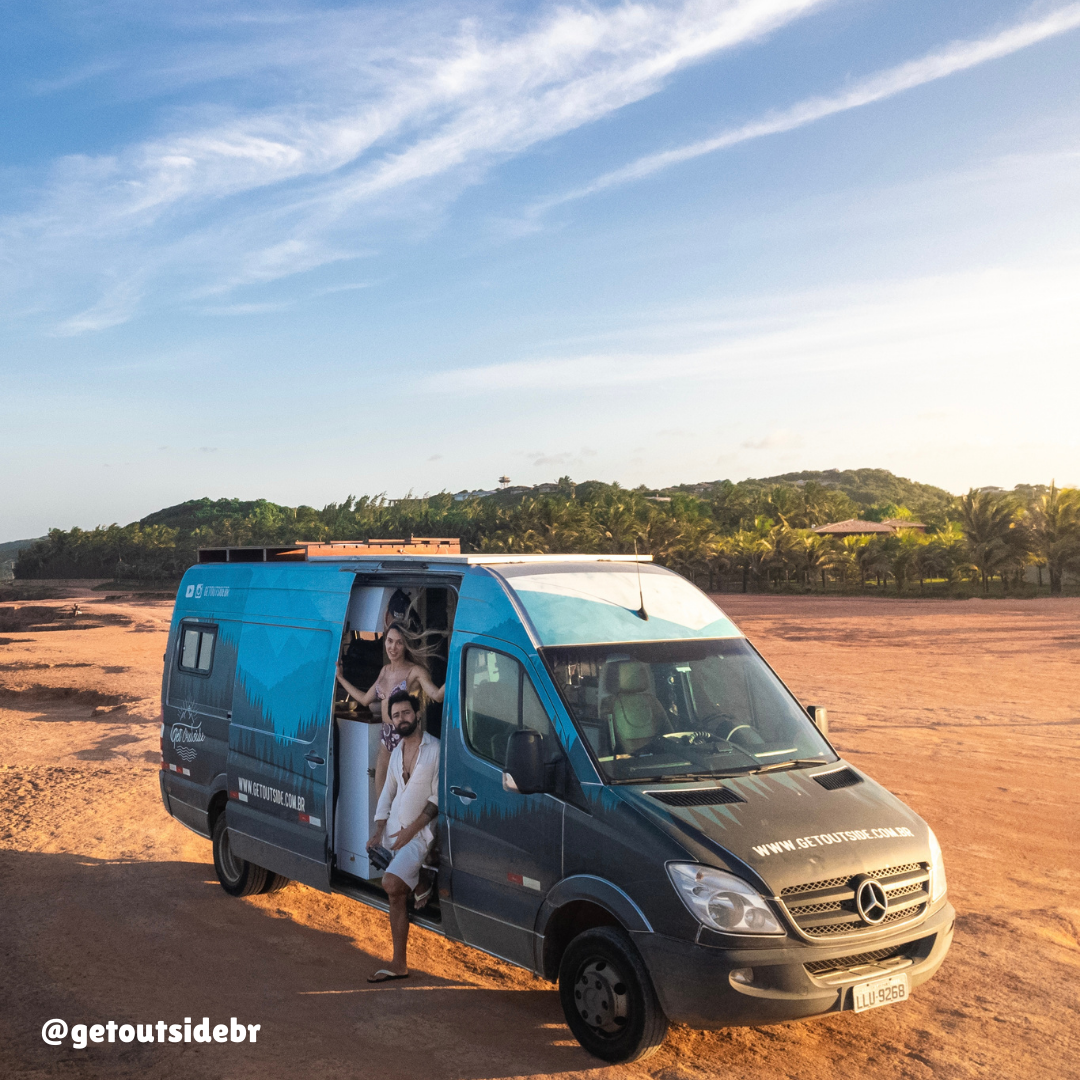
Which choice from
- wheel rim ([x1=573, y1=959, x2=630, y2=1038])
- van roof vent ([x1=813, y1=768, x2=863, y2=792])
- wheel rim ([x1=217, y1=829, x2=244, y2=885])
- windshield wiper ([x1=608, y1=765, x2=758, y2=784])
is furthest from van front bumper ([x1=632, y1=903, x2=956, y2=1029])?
wheel rim ([x1=217, y1=829, x2=244, y2=885])

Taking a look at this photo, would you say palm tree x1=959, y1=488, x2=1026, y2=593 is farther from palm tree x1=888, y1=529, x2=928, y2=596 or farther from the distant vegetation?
palm tree x1=888, y1=529, x2=928, y2=596

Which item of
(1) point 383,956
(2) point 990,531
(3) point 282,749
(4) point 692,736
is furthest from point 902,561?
(4) point 692,736

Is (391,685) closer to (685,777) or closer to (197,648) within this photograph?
→ (685,777)

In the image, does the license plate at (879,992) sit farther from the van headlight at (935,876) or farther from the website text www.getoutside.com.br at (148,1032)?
the website text www.getoutside.com.br at (148,1032)

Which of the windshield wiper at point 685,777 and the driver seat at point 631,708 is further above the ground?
the driver seat at point 631,708

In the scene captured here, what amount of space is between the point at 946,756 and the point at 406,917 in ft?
33.5

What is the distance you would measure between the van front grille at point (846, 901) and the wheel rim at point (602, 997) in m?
1.00

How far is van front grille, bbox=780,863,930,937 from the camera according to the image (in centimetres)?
487

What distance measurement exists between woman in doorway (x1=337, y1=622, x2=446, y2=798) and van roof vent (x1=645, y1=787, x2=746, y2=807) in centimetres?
209

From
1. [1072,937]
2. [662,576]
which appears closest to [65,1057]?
[662,576]

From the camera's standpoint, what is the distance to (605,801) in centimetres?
520

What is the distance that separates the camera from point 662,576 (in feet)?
22.4

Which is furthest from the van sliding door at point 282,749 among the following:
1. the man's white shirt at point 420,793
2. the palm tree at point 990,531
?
the palm tree at point 990,531

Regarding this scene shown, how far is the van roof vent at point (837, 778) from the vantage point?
5633 millimetres
